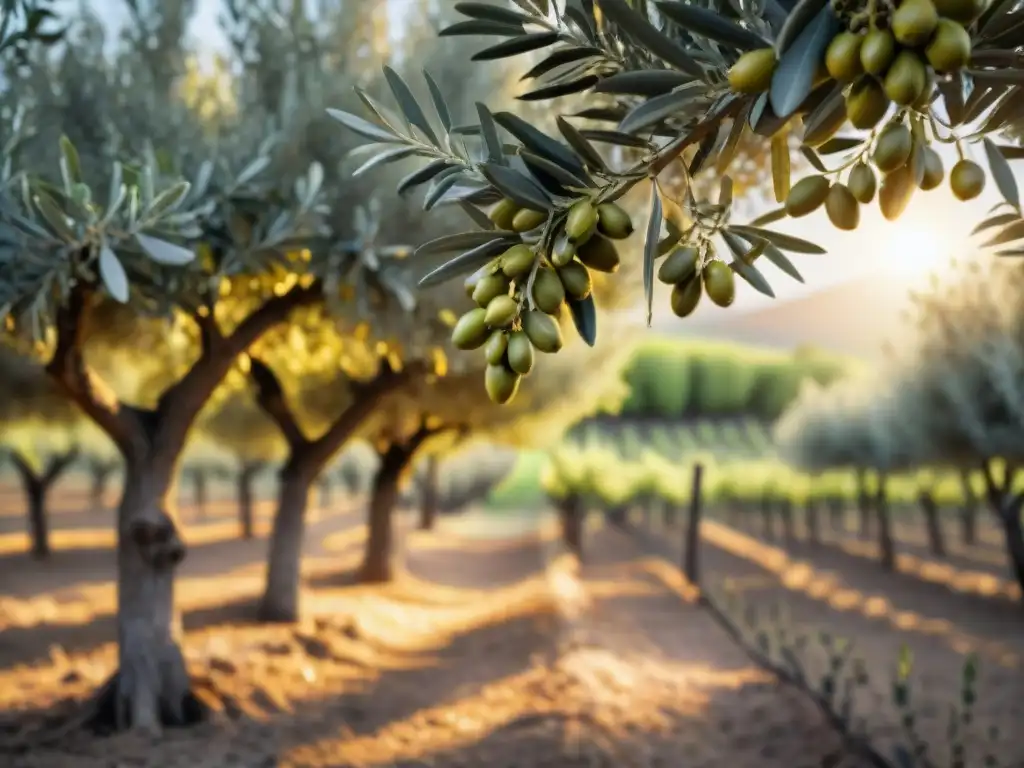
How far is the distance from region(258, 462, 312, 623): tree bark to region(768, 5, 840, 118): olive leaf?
8.67m

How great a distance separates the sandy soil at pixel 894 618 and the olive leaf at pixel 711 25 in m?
5.82

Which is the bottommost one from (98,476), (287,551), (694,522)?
(694,522)

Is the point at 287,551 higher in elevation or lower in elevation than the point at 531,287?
lower

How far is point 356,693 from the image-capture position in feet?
24.1

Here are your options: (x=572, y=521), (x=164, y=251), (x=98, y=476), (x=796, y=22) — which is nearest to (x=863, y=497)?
(x=572, y=521)

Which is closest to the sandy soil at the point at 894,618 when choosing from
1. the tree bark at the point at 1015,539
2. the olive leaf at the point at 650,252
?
the tree bark at the point at 1015,539

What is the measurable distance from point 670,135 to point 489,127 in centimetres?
37

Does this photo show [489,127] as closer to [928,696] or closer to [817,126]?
[817,126]

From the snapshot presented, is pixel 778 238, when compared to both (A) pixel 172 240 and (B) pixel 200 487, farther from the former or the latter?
(B) pixel 200 487

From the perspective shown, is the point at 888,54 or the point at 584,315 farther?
the point at 584,315

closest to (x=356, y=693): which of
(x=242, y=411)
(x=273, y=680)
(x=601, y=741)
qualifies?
(x=273, y=680)

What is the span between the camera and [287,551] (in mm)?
9734

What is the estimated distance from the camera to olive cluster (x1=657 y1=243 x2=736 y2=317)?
1445 mm

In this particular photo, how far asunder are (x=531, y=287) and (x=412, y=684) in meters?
7.40
